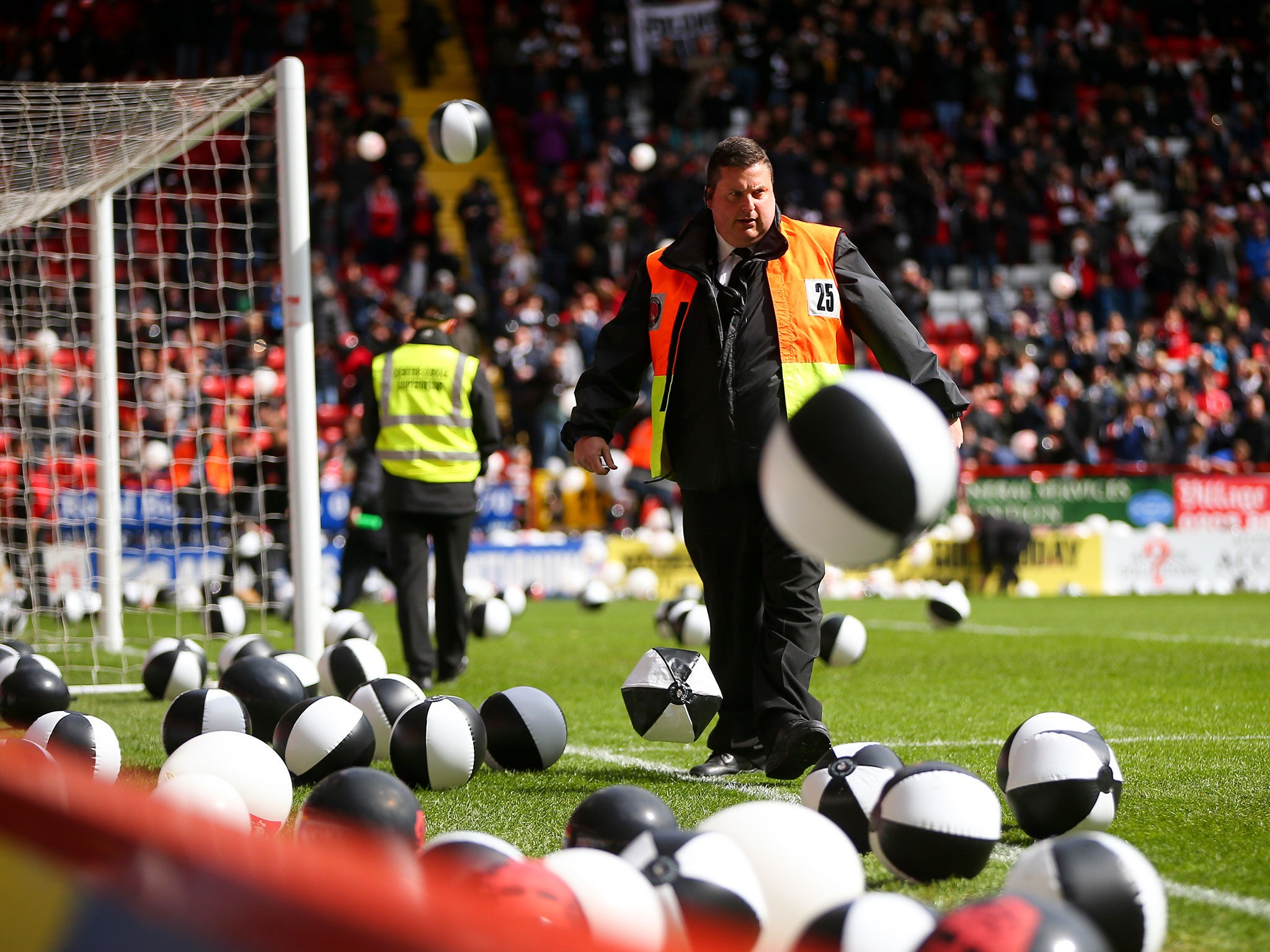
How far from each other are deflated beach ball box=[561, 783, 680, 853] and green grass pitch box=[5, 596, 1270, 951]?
1.44 feet

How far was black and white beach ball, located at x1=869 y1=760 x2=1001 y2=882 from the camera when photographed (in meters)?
3.47

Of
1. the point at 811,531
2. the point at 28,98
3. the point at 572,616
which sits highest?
the point at 28,98

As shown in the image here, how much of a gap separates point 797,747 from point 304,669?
9.81 feet

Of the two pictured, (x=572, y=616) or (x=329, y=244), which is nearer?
(x=572, y=616)

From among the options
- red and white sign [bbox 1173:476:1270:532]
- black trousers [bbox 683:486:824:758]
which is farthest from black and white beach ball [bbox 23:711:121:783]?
red and white sign [bbox 1173:476:1270:532]

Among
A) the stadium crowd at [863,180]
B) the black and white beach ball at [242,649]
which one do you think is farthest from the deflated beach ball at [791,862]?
the stadium crowd at [863,180]

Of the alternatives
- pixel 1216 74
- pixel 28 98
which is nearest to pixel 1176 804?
pixel 28 98

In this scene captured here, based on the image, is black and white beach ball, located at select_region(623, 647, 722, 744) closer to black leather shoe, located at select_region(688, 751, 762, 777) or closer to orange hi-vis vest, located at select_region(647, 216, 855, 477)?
black leather shoe, located at select_region(688, 751, 762, 777)

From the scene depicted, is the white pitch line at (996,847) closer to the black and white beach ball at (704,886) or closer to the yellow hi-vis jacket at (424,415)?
the black and white beach ball at (704,886)

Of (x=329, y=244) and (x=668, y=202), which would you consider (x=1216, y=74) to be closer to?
(x=668, y=202)

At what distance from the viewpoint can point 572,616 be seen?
14344 millimetres

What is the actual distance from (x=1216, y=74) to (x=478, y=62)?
14761 millimetres

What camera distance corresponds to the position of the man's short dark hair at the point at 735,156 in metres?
5.12

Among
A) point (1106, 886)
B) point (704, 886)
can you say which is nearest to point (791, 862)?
point (704, 886)
